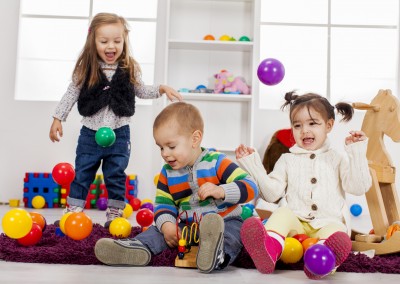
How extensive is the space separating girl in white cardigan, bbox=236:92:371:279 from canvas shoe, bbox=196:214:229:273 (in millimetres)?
217

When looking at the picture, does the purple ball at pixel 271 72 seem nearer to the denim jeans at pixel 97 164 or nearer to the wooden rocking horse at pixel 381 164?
the wooden rocking horse at pixel 381 164

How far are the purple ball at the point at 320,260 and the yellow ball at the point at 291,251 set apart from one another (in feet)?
0.55

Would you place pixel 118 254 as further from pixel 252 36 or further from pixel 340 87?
pixel 340 87

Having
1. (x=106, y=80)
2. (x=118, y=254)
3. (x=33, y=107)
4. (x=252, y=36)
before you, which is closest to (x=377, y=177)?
(x=118, y=254)

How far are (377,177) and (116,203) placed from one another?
1.08m

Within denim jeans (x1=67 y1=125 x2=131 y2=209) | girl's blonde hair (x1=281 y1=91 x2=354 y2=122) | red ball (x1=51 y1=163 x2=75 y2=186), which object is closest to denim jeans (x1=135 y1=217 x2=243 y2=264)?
girl's blonde hair (x1=281 y1=91 x2=354 y2=122)

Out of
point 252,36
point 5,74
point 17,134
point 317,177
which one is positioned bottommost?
point 317,177

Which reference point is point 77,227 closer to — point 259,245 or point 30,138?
point 259,245

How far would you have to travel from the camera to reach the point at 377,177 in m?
1.90

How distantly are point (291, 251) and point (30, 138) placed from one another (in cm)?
251

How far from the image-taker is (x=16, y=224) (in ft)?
5.06

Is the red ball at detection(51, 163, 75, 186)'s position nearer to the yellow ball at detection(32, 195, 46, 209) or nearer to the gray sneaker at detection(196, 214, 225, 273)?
the gray sneaker at detection(196, 214, 225, 273)

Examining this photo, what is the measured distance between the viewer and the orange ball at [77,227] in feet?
5.53

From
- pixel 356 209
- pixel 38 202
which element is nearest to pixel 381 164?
pixel 356 209
